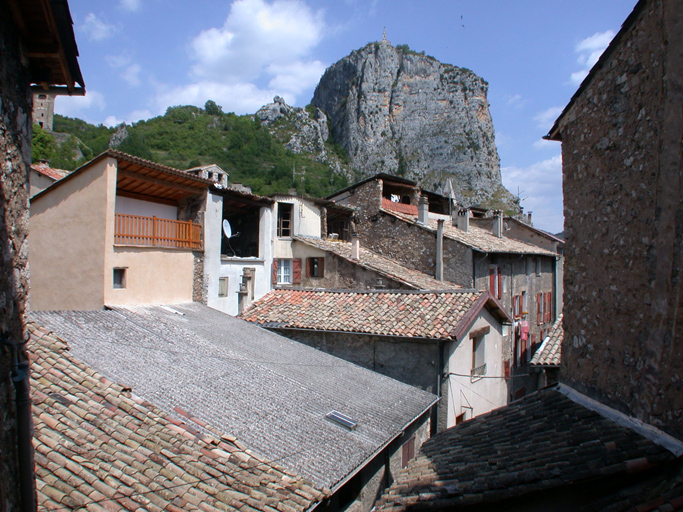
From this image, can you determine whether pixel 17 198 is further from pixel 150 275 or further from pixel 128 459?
pixel 150 275

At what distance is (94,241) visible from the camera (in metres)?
12.4

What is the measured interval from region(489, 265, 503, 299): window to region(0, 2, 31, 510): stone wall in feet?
66.5

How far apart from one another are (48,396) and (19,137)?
163 inches

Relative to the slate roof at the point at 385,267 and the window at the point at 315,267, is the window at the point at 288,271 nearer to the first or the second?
the window at the point at 315,267

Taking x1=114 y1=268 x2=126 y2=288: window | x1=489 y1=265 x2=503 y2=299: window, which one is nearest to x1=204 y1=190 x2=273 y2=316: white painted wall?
x1=114 y1=268 x2=126 y2=288: window

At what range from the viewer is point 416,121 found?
93.9m

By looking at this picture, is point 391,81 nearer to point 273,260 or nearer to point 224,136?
point 224,136

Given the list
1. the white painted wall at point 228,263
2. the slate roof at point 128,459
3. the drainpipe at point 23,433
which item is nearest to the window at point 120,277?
the white painted wall at point 228,263

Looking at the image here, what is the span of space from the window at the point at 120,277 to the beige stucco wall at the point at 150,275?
0.10 m

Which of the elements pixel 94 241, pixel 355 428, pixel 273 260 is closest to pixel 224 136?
pixel 273 260

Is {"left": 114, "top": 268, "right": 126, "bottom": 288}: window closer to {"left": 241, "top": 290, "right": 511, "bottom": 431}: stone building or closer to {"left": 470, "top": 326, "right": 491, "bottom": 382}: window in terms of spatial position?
{"left": 241, "top": 290, "right": 511, "bottom": 431}: stone building

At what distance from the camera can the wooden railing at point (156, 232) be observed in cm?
1306

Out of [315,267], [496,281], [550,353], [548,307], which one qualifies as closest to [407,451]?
[550,353]

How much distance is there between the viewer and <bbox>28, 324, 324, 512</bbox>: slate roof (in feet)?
15.9
